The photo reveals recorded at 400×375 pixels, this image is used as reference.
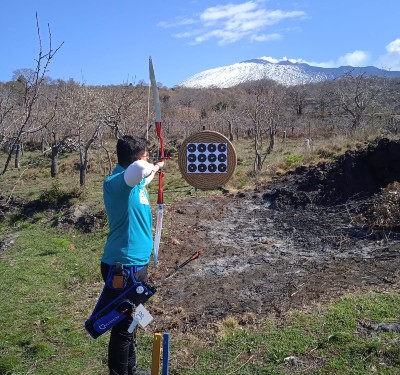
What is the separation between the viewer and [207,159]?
3697 millimetres

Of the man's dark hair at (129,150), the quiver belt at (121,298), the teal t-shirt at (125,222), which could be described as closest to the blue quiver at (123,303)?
the quiver belt at (121,298)

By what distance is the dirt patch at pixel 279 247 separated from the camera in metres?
4.95

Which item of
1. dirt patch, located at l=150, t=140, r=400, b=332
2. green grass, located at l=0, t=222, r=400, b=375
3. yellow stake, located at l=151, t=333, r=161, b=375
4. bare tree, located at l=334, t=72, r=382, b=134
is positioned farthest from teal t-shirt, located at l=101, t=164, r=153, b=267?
bare tree, located at l=334, t=72, r=382, b=134

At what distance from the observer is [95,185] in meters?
13.7

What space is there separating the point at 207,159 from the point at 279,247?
3.82 meters

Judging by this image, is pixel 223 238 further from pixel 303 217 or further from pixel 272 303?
pixel 272 303

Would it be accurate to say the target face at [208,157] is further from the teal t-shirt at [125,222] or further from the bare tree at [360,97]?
the bare tree at [360,97]

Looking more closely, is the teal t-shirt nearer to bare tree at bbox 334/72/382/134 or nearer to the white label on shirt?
the white label on shirt

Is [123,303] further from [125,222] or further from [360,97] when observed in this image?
[360,97]

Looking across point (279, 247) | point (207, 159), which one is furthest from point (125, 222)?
point (279, 247)

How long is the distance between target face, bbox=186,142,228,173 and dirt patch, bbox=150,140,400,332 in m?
1.64

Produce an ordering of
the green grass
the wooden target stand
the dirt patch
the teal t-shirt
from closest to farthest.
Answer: the teal t-shirt
the green grass
the wooden target stand
the dirt patch

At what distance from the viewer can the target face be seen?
367cm

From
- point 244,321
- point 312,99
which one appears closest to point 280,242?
point 244,321
